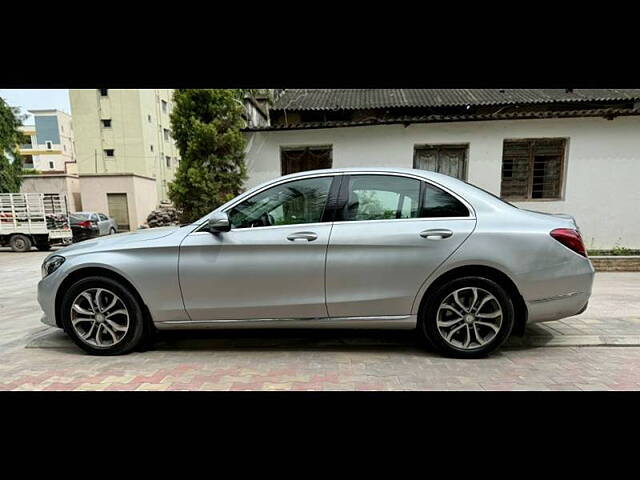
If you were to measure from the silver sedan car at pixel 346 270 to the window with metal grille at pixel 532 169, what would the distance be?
17.5ft


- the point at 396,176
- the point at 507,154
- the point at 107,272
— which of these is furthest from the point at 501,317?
the point at 507,154

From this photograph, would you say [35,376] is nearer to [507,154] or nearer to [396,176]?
[396,176]

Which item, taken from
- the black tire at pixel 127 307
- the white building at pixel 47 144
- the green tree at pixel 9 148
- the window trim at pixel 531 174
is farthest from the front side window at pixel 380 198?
the white building at pixel 47 144

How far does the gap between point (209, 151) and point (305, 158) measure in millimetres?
2290

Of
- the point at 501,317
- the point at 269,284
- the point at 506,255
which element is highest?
the point at 506,255

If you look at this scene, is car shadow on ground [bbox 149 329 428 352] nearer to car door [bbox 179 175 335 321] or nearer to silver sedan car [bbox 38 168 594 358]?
silver sedan car [bbox 38 168 594 358]

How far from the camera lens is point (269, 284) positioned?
9.29 feet

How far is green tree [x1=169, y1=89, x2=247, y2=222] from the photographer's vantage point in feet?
25.5

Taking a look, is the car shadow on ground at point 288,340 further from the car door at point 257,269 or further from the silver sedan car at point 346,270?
the car door at point 257,269

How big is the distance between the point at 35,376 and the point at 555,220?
451 centimetres

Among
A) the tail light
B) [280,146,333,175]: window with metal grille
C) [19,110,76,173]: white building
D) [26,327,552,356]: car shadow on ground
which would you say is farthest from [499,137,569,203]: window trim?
[19,110,76,173]: white building

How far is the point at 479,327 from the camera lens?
2.83 meters

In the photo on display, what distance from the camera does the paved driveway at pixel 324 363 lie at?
251cm
